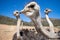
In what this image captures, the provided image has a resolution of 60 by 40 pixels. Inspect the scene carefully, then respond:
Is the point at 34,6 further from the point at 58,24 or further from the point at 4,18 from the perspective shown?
the point at 58,24

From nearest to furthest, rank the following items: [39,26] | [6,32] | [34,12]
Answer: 1. [34,12]
2. [39,26]
3. [6,32]

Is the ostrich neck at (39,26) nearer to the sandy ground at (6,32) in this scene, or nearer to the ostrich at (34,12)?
Result: the ostrich at (34,12)

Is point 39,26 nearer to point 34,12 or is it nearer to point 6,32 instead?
point 34,12

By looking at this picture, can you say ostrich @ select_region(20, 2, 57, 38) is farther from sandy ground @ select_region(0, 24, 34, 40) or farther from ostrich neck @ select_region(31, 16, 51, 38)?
sandy ground @ select_region(0, 24, 34, 40)

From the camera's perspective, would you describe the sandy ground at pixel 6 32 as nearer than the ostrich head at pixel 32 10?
No

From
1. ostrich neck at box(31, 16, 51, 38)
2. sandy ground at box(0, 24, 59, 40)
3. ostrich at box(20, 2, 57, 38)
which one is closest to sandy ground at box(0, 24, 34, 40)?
sandy ground at box(0, 24, 59, 40)

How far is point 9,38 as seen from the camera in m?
9.04

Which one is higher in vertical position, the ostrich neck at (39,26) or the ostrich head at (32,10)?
the ostrich head at (32,10)

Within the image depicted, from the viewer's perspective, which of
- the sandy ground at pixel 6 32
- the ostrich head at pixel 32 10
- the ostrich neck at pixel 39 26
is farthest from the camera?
the sandy ground at pixel 6 32

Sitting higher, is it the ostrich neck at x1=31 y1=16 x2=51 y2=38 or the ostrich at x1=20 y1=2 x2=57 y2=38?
the ostrich at x1=20 y1=2 x2=57 y2=38

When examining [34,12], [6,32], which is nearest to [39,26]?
[34,12]

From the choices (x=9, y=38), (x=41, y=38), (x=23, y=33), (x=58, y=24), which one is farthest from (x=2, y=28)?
(x=41, y=38)

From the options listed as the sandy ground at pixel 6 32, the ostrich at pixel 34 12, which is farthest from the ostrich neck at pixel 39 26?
the sandy ground at pixel 6 32

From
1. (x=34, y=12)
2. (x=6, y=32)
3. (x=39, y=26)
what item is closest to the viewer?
(x=34, y=12)
